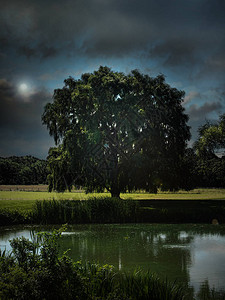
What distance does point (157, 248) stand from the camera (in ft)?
49.2

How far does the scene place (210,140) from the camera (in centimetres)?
4038

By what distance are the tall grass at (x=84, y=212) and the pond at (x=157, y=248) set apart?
1.61m

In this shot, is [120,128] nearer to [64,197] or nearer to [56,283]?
[64,197]

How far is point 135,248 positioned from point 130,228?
6091mm

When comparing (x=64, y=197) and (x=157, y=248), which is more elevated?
(x=64, y=197)

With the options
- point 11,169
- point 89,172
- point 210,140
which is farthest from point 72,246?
point 11,169

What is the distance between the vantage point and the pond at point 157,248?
35.9ft

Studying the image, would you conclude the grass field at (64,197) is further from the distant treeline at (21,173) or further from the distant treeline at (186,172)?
the distant treeline at (21,173)

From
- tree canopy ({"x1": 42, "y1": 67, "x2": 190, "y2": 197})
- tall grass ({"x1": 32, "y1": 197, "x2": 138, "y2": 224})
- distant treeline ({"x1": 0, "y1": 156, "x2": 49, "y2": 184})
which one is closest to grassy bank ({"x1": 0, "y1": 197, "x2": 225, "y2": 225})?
tall grass ({"x1": 32, "y1": 197, "x2": 138, "y2": 224})

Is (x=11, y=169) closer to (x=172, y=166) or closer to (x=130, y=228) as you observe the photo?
(x=172, y=166)

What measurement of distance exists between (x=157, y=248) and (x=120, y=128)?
18185mm

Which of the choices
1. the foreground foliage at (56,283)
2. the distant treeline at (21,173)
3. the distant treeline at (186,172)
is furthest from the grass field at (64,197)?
Answer: the distant treeline at (21,173)

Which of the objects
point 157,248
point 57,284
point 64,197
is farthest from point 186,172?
point 57,284

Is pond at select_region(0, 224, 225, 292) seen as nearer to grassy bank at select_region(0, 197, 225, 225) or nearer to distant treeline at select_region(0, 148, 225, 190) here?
grassy bank at select_region(0, 197, 225, 225)
